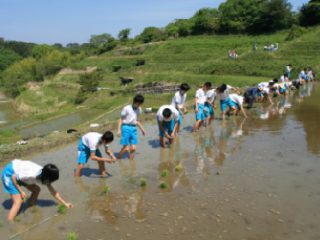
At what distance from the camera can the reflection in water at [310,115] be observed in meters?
10.2

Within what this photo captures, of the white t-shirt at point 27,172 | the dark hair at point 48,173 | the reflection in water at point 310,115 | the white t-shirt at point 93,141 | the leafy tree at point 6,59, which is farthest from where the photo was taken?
the leafy tree at point 6,59

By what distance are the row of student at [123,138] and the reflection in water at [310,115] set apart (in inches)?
74.6

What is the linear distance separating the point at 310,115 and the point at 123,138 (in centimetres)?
824

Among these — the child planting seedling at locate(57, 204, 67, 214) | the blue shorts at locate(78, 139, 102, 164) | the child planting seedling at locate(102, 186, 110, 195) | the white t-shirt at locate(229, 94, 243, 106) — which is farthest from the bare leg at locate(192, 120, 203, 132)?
the child planting seedling at locate(57, 204, 67, 214)

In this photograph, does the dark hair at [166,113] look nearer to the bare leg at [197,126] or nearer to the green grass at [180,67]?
the bare leg at [197,126]

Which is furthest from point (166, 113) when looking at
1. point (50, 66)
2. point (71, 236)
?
point (50, 66)

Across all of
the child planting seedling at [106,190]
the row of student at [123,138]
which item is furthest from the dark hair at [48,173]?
the child planting seedling at [106,190]

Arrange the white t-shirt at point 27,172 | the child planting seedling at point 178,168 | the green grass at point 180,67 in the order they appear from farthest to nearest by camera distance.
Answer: the green grass at point 180,67 → the child planting seedling at point 178,168 → the white t-shirt at point 27,172

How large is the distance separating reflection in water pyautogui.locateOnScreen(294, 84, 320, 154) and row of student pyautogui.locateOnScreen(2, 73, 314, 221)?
1.90 m

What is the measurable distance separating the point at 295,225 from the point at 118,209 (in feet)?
9.71

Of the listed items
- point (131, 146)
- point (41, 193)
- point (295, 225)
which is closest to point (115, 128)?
point (131, 146)

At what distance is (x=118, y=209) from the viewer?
6539 millimetres

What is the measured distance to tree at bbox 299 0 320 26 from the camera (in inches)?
1737

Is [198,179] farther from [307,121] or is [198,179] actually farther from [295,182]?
[307,121]
